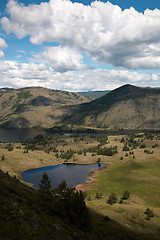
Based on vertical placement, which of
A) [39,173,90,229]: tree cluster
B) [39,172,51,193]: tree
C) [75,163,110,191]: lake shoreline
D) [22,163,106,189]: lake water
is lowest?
[75,163,110,191]: lake shoreline

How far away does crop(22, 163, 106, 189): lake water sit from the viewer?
456ft

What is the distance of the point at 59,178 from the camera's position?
146 m

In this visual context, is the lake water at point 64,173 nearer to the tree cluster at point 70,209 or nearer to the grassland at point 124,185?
the grassland at point 124,185

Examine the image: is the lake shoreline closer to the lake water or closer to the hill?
the lake water

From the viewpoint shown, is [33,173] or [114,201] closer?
[114,201]

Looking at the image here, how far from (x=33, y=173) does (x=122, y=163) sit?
9770 centimetres

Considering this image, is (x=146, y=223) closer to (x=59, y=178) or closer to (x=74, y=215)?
(x=74, y=215)

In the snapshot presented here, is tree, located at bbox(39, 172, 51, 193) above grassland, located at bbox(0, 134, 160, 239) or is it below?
above

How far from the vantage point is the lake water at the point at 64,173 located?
A: 139 m

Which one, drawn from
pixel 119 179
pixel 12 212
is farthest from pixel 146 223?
pixel 119 179

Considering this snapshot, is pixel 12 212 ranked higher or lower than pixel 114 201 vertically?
higher

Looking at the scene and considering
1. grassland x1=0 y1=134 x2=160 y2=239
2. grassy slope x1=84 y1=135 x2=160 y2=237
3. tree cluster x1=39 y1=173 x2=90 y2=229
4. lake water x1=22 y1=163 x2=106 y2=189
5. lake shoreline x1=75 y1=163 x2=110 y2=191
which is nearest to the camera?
tree cluster x1=39 y1=173 x2=90 y2=229

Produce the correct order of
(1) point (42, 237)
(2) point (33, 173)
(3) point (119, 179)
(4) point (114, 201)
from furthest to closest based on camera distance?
(2) point (33, 173)
(3) point (119, 179)
(4) point (114, 201)
(1) point (42, 237)

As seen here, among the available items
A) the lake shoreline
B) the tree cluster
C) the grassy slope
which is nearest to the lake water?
the lake shoreline
